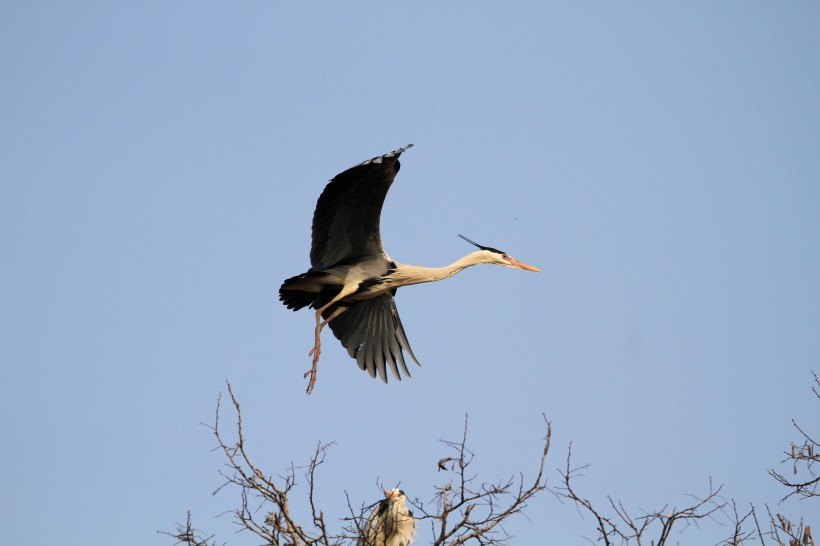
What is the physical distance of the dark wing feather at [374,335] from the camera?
10648 millimetres

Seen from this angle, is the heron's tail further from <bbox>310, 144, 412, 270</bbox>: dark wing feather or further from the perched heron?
the perched heron

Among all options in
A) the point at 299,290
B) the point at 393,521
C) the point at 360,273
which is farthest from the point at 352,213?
the point at 393,521

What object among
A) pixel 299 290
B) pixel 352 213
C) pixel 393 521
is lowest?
pixel 393 521

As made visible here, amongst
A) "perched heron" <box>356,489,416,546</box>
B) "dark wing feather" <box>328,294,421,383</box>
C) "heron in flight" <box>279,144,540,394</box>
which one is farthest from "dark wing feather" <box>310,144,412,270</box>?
"perched heron" <box>356,489,416,546</box>

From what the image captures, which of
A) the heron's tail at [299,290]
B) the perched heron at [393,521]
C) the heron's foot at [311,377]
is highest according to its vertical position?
the heron's tail at [299,290]

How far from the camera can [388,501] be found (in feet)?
27.7

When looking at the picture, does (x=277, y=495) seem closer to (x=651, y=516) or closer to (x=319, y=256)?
(x=651, y=516)

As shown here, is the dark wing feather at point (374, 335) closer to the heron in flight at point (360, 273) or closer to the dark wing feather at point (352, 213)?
the heron in flight at point (360, 273)

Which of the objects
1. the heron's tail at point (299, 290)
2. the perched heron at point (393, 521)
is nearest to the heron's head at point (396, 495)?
the perched heron at point (393, 521)

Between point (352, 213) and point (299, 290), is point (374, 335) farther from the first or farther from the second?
point (352, 213)

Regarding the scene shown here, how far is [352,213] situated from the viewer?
30.6 ft

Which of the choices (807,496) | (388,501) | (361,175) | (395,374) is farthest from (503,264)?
(807,496)

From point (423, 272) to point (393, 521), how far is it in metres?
2.66

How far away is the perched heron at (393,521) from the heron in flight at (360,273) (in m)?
1.07
